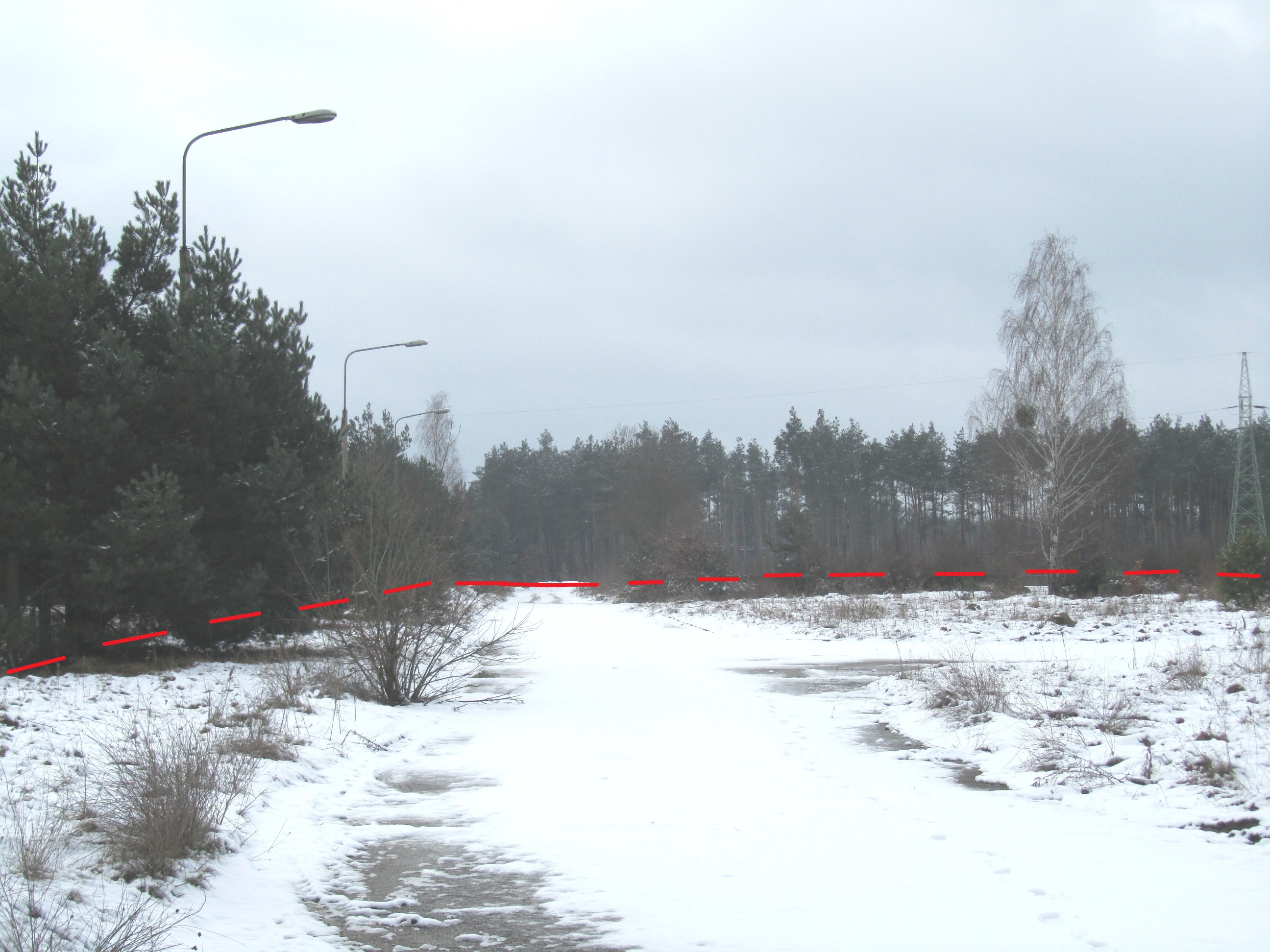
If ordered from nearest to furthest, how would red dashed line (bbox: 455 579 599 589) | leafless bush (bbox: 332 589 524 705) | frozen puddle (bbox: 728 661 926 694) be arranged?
leafless bush (bbox: 332 589 524 705), frozen puddle (bbox: 728 661 926 694), red dashed line (bbox: 455 579 599 589)

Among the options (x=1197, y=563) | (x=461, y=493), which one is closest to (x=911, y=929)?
(x=1197, y=563)

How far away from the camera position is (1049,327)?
34.4 metres

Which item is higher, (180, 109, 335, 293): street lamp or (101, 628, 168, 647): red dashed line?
(180, 109, 335, 293): street lamp

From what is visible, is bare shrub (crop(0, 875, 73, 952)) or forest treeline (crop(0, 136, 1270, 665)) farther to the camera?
forest treeline (crop(0, 136, 1270, 665))

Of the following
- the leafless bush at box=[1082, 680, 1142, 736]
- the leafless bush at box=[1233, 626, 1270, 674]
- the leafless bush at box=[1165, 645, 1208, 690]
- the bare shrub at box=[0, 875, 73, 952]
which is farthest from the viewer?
the leafless bush at box=[1233, 626, 1270, 674]

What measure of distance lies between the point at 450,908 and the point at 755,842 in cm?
229

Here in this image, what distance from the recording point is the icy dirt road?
4844 millimetres

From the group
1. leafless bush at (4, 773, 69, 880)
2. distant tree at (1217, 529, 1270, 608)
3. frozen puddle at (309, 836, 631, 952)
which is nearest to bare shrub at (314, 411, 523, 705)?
frozen puddle at (309, 836, 631, 952)

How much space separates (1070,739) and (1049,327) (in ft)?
95.8

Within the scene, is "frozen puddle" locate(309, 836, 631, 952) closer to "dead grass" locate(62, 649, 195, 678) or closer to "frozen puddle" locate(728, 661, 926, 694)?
"frozen puddle" locate(728, 661, 926, 694)

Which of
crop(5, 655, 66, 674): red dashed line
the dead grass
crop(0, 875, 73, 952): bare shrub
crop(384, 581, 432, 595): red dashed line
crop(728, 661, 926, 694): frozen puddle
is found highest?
crop(384, 581, 432, 595): red dashed line

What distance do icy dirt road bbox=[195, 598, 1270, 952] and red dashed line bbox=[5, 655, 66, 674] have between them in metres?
6.55

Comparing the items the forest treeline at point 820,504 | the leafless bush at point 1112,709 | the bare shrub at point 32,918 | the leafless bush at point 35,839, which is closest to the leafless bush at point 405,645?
the leafless bush at point 35,839

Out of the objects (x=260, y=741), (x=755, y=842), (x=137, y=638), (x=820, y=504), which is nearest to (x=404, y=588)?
(x=260, y=741)
